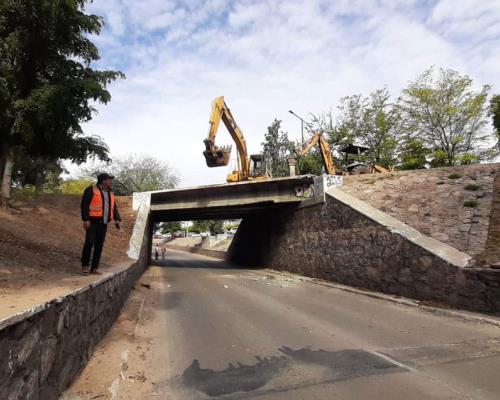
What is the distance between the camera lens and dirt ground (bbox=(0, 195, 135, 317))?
4859mm

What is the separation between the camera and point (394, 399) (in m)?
4.04

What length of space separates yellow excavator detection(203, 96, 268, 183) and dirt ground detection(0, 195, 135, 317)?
5.98m

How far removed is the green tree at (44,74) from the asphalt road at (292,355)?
658 cm

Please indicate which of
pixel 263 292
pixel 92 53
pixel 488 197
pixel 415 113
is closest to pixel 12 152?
pixel 92 53

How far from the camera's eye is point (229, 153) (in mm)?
21094

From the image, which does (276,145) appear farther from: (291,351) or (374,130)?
(291,351)

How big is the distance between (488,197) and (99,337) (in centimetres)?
1155

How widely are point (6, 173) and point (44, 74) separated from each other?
3.97m

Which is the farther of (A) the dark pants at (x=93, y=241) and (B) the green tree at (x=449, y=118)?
(B) the green tree at (x=449, y=118)

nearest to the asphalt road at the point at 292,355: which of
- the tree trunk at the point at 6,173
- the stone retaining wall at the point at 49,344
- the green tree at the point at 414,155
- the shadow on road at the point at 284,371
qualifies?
the shadow on road at the point at 284,371

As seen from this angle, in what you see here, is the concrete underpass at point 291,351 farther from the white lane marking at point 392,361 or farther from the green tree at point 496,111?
the green tree at point 496,111

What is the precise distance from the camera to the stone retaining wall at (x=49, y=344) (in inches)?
106

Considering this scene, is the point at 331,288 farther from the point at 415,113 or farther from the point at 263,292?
the point at 415,113

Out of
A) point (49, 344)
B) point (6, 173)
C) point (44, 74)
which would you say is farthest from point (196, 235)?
point (49, 344)
